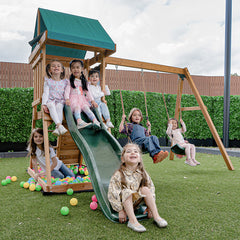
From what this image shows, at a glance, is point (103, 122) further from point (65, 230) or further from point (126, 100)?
point (126, 100)

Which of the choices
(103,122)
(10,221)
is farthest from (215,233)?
(103,122)

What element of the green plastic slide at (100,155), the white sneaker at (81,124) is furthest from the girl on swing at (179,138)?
the white sneaker at (81,124)

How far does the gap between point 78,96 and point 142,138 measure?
4.92 ft

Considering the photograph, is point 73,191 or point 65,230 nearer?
point 65,230

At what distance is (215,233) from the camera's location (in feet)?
7.94

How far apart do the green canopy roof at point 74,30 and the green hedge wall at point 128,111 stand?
4.46 metres

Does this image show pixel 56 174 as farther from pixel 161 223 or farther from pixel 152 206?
pixel 161 223

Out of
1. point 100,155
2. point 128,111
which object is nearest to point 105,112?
point 100,155

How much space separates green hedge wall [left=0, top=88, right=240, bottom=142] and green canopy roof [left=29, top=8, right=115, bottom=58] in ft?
14.6

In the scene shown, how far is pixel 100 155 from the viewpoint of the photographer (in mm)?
3865

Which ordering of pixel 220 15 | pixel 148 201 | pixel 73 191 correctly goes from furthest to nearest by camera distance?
pixel 220 15 < pixel 73 191 < pixel 148 201

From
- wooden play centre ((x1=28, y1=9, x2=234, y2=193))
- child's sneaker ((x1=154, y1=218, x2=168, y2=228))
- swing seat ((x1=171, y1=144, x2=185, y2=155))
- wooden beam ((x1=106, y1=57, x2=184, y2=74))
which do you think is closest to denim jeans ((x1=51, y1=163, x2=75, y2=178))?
wooden play centre ((x1=28, y1=9, x2=234, y2=193))

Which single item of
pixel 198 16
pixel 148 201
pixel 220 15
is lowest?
pixel 148 201

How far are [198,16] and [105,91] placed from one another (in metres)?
5.07
